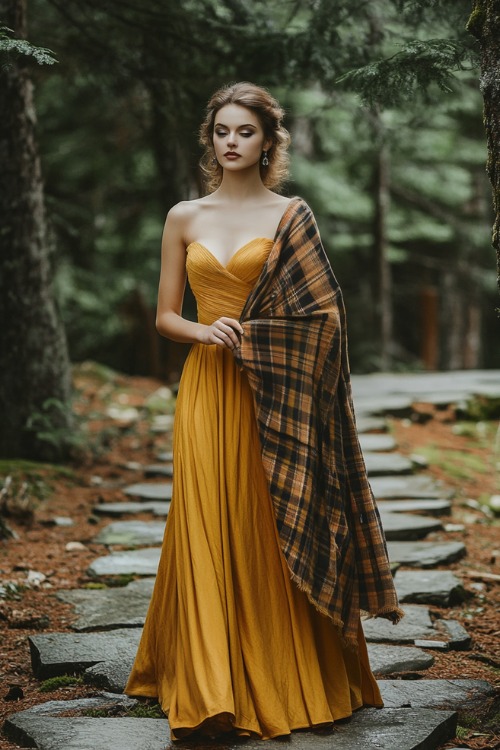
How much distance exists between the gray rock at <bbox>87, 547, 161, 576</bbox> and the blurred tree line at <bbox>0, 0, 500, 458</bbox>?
237cm

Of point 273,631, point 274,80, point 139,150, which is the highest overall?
point 139,150

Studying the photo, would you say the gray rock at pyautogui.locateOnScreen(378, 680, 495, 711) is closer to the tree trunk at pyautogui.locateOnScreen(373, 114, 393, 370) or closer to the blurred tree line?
the blurred tree line

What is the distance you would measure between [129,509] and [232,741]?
3645mm

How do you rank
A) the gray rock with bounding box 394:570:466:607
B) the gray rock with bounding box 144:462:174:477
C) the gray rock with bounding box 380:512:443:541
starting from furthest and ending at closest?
the gray rock with bounding box 144:462:174:477 < the gray rock with bounding box 380:512:443:541 < the gray rock with bounding box 394:570:466:607

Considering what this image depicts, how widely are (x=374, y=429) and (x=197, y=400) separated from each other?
18.6 feet

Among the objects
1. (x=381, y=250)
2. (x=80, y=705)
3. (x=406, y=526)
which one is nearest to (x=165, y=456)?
(x=406, y=526)

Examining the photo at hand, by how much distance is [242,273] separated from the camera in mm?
3379

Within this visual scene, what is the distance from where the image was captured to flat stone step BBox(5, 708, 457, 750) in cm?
304

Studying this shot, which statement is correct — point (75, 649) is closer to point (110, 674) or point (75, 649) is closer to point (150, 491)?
point (110, 674)

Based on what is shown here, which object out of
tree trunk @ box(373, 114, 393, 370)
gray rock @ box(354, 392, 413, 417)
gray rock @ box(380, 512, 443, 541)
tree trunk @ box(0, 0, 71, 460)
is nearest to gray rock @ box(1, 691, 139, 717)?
gray rock @ box(380, 512, 443, 541)

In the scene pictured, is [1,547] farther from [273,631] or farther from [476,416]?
[476,416]

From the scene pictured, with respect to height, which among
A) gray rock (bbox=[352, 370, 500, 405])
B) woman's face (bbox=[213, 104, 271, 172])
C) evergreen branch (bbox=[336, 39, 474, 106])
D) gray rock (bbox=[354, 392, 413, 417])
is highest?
evergreen branch (bbox=[336, 39, 474, 106])

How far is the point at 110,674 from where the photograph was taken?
3.71 meters

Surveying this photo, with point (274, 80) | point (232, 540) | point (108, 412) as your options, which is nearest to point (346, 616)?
point (232, 540)
